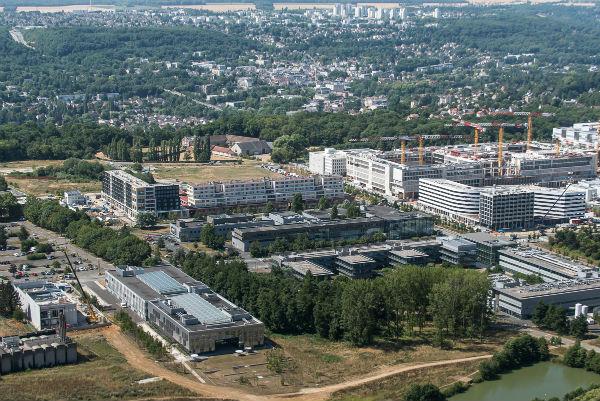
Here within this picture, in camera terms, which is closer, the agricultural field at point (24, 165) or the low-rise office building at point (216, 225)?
the low-rise office building at point (216, 225)

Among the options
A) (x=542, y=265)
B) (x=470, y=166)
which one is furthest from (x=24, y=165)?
(x=542, y=265)

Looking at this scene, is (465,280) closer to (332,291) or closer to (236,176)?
(332,291)

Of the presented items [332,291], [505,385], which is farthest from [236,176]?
[505,385]

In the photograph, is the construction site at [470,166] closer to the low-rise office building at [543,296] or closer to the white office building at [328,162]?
the white office building at [328,162]

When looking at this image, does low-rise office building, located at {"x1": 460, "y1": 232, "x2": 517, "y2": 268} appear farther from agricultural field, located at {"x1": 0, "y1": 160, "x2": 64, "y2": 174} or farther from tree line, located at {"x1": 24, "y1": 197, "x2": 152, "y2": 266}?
agricultural field, located at {"x1": 0, "y1": 160, "x2": 64, "y2": 174}

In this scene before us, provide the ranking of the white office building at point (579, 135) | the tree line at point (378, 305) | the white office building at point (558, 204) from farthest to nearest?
the white office building at point (579, 135) → the white office building at point (558, 204) → the tree line at point (378, 305)

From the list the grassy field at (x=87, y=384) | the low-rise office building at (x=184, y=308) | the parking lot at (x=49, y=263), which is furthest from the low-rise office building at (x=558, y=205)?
the grassy field at (x=87, y=384)

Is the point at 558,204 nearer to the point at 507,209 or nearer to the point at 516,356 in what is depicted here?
the point at 507,209
